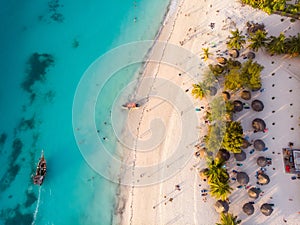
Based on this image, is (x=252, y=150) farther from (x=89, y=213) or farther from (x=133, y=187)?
(x=89, y=213)

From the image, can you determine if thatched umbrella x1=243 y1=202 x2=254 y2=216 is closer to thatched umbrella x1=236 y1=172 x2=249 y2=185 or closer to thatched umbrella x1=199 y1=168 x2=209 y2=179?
thatched umbrella x1=236 y1=172 x2=249 y2=185

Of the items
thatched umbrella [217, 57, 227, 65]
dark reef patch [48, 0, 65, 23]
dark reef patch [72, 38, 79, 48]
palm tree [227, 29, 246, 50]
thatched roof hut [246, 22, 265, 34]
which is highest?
dark reef patch [48, 0, 65, 23]

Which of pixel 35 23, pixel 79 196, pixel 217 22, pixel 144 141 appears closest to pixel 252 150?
pixel 144 141

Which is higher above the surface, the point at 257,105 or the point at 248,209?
the point at 257,105

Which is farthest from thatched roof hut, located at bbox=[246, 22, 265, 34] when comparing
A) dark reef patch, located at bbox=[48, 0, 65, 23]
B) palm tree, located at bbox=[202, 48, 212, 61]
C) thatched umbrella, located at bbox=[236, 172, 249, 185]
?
dark reef patch, located at bbox=[48, 0, 65, 23]

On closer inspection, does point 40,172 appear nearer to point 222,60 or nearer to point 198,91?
point 198,91

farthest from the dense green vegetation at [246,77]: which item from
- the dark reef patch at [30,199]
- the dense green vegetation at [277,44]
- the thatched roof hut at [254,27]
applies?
the dark reef patch at [30,199]

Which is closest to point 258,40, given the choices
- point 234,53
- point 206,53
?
point 234,53
